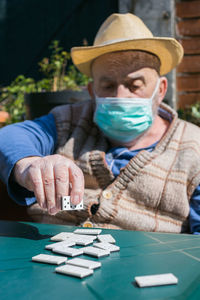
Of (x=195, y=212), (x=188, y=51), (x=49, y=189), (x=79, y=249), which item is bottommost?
(x=195, y=212)

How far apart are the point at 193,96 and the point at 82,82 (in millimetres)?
1237

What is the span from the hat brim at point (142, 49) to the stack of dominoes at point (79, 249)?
1.15 meters

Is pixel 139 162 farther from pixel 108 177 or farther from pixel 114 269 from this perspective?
pixel 114 269

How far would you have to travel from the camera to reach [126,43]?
203cm

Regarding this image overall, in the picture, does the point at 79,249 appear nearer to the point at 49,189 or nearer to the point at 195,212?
the point at 49,189

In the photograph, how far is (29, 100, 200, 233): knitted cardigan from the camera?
6.23ft

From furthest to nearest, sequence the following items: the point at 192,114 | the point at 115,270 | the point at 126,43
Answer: the point at 192,114, the point at 126,43, the point at 115,270

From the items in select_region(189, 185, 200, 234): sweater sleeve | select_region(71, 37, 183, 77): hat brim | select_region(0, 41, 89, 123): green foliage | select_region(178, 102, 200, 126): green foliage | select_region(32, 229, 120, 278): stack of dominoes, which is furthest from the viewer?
select_region(0, 41, 89, 123): green foliage

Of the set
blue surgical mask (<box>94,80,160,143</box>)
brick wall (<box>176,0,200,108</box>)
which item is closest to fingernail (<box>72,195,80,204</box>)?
blue surgical mask (<box>94,80,160,143</box>)

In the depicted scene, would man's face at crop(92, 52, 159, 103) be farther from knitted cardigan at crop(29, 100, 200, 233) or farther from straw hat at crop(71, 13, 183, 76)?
knitted cardigan at crop(29, 100, 200, 233)

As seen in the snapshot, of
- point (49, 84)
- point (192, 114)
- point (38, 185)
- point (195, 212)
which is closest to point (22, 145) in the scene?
point (38, 185)

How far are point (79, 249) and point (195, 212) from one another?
3.27ft

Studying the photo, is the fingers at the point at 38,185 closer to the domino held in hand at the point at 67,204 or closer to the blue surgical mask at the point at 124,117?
the domino held in hand at the point at 67,204

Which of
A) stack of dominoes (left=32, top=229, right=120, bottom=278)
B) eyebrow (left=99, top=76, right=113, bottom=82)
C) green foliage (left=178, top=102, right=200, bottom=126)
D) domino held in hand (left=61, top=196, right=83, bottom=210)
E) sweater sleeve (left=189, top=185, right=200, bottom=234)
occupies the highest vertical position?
eyebrow (left=99, top=76, right=113, bottom=82)
